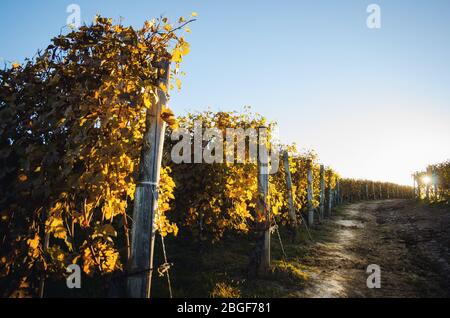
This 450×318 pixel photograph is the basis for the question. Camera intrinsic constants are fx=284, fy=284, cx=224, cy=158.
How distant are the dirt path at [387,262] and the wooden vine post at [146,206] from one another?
11.3ft

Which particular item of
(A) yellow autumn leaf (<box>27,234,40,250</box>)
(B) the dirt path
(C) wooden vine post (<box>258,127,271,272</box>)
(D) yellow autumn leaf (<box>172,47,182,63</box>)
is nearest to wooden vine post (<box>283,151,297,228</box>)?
(B) the dirt path

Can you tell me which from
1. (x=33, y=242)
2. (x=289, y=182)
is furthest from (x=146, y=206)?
(x=289, y=182)

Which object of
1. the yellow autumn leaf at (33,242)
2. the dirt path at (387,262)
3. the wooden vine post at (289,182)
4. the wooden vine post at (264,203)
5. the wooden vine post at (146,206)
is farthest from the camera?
the wooden vine post at (289,182)

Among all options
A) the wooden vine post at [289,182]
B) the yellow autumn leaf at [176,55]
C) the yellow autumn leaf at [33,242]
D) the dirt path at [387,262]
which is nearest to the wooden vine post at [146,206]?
the yellow autumn leaf at [176,55]

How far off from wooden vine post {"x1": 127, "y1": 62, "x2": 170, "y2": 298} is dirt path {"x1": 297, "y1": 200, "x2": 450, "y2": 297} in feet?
11.3

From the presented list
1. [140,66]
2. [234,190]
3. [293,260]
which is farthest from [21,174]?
[293,260]

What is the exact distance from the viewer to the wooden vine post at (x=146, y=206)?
2.95 meters

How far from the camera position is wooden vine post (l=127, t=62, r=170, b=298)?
2945 mm

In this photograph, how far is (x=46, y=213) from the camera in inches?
116

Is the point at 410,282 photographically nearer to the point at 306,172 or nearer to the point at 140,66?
the point at 140,66

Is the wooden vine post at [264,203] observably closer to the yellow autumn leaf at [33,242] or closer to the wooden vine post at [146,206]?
the wooden vine post at [146,206]

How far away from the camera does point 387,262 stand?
787 cm
